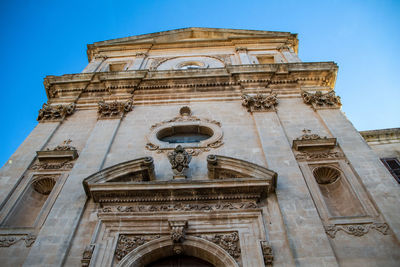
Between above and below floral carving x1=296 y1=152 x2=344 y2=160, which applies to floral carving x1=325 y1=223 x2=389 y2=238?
below

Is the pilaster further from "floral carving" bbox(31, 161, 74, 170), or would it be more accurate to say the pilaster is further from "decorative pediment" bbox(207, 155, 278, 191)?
"decorative pediment" bbox(207, 155, 278, 191)

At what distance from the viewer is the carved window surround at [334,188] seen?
8.73 meters

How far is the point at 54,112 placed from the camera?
14.5 m

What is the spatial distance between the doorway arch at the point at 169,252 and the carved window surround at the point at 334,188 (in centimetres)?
309

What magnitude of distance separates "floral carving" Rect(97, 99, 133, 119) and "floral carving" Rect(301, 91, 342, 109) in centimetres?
823

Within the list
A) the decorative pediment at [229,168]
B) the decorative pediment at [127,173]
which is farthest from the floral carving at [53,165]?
the decorative pediment at [229,168]

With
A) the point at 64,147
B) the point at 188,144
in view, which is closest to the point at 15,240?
the point at 64,147

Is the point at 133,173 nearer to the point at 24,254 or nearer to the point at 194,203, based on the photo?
the point at 194,203

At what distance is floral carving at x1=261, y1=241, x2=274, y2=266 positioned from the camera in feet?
25.6

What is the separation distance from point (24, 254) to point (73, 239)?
131 cm

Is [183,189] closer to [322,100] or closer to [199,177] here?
[199,177]

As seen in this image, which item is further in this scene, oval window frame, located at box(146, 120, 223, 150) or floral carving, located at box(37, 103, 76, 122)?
floral carving, located at box(37, 103, 76, 122)

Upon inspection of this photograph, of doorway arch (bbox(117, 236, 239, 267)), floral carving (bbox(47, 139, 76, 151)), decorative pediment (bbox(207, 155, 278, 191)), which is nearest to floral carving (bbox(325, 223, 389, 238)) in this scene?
decorative pediment (bbox(207, 155, 278, 191))

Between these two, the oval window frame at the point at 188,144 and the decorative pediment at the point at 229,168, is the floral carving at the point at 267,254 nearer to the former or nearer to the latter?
the decorative pediment at the point at 229,168
